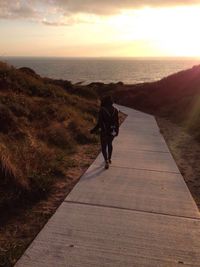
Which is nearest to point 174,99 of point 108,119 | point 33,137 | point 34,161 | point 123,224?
point 33,137

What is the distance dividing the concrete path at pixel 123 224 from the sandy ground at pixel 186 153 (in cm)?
23

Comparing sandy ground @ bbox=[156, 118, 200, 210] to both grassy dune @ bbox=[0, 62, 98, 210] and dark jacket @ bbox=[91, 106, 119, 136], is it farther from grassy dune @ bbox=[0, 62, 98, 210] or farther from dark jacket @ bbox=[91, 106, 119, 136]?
grassy dune @ bbox=[0, 62, 98, 210]

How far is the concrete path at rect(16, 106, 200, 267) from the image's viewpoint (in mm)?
5035

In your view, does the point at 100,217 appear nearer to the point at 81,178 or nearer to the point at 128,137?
the point at 81,178

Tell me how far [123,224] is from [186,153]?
20.9 ft

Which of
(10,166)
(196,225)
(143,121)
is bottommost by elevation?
(143,121)

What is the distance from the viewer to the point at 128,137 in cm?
1404

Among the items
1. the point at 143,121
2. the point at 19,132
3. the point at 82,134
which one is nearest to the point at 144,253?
the point at 19,132

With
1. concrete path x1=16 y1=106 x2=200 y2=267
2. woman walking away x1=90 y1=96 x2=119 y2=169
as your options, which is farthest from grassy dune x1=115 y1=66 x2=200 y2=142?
concrete path x1=16 y1=106 x2=200 y2=267

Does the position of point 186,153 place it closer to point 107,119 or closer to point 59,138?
point 107,119

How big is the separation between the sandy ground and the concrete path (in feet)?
0.76

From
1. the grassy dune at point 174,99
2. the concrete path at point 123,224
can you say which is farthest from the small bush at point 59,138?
the grassy dune at point 174,99

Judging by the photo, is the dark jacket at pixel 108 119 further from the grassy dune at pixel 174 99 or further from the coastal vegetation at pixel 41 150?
the grassy dune at pixel 174 99

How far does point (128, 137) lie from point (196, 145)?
2319mm
